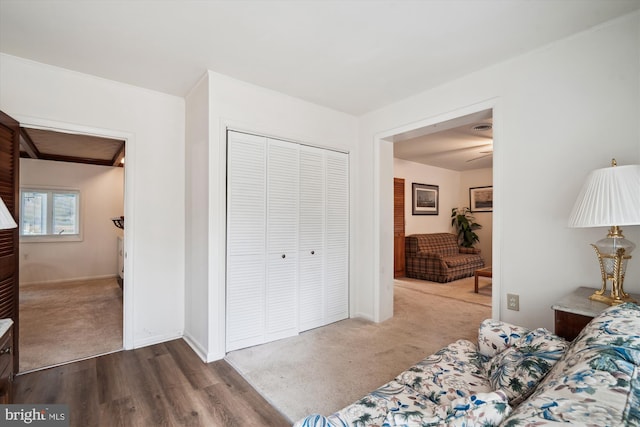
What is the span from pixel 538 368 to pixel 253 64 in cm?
270

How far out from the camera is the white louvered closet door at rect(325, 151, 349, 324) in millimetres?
3537

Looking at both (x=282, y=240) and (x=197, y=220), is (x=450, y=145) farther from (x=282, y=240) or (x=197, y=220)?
(x=197, y=220)

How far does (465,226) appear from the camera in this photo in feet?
24.2

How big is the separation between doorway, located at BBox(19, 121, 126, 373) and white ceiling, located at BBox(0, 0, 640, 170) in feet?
7.15

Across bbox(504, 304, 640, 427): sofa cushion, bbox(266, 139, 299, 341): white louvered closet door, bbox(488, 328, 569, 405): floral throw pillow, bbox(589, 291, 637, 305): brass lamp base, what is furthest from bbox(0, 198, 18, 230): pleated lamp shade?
bbox(589, 291, 637, 305): brass lamp base

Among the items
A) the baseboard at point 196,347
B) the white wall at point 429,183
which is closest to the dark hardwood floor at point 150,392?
the baseboard at point 196,347

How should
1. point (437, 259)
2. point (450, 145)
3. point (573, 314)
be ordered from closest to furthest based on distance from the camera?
point (573, 314), point (450, 145), point (437, 259)

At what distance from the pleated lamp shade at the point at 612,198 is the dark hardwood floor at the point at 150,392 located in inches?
82.9

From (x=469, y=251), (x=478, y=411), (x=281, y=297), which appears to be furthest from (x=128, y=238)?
(x=469, y=251)

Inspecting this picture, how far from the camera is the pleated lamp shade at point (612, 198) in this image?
1.54 metres

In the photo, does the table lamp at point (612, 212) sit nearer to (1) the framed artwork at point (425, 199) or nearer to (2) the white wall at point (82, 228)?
(1) the framed artwork at point (425, 199)

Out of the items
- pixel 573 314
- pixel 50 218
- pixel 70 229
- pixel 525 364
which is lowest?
pixel 525 364

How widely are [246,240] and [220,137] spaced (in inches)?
37.7

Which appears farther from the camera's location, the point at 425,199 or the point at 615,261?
the point at 425,199
